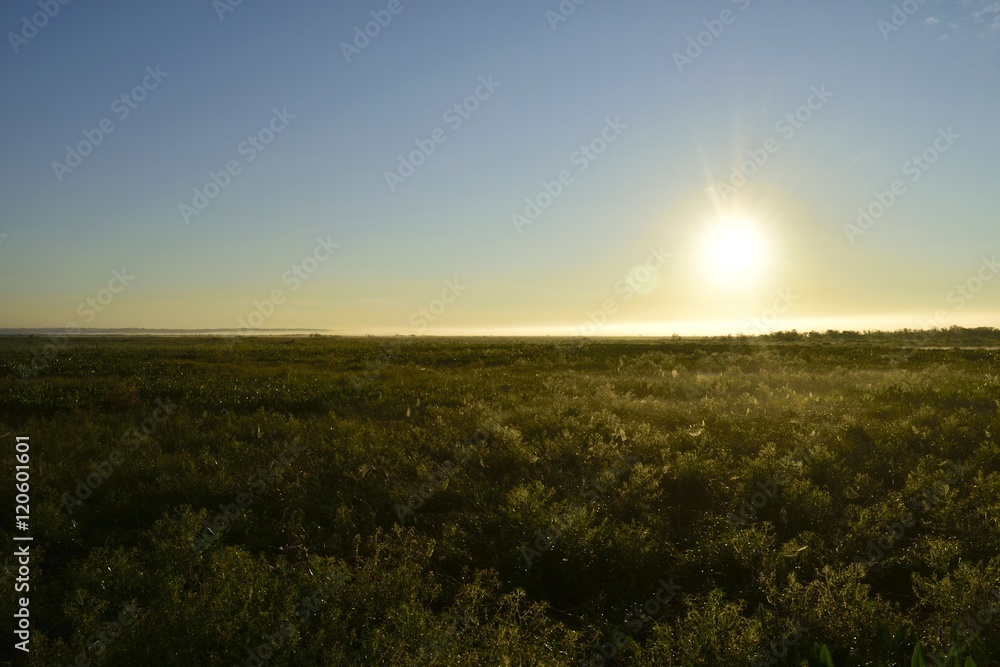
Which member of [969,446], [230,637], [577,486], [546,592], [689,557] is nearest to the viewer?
[230,637]

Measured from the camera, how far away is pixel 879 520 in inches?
243

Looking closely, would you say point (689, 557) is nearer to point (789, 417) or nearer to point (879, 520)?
point (879, 520)

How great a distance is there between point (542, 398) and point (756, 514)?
852 centimetres

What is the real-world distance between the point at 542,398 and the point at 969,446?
8713 mm

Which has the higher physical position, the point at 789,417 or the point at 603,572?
the point at 789,417

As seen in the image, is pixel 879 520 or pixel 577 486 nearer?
pixel 879 520

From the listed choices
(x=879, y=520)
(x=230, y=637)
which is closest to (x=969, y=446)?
(x=879, y=520)

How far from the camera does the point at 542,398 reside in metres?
14.9

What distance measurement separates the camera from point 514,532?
235 inches

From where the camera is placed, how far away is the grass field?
373 centimetres

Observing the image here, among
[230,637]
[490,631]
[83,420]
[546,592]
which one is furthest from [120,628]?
[83,420]

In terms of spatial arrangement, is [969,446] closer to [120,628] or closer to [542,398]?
[542,398]

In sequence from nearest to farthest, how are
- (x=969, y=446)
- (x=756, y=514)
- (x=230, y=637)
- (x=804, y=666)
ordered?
(x=804, y=666)
(x=230, y=637)
(x=756, y=514)
(x=969, y=446)

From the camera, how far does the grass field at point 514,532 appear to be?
3727mm
